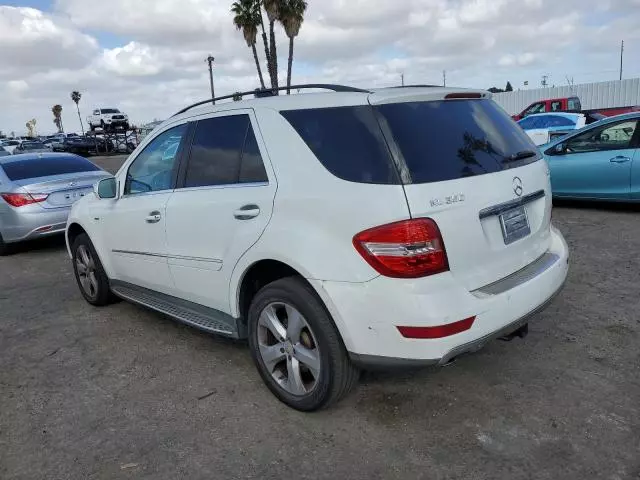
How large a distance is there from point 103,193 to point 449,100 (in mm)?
2871

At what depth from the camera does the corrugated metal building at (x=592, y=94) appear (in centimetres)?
3029

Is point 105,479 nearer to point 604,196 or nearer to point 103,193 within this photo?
point 103,193

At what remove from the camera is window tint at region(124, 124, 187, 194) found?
12.6 ft

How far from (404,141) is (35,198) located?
20.9 ft

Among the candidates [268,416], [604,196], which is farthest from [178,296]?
[604,196]

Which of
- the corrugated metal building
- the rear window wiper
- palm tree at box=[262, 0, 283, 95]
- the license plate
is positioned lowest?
the license plate

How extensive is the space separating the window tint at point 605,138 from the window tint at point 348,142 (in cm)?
632

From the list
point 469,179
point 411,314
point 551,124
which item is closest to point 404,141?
point 469,179

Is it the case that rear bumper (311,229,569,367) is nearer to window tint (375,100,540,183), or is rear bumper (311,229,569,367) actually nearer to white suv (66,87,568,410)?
white suv (66,87,568,410)

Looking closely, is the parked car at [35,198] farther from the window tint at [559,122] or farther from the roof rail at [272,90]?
the window tint at [559,122]

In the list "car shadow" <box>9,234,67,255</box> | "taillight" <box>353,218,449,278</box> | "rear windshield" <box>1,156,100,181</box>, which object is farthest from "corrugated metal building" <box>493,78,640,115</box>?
"taillight" <box>353,218,449,278</box>

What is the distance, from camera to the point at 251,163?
317cm

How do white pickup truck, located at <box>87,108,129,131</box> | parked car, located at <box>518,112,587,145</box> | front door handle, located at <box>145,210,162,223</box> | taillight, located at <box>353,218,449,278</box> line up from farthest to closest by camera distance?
1. white pickup truck, located at <box>87,108,129,131</box>
2. parked car, located at <box>518,112,587,145</box>
3. front door handle, located at <box>145,210,162,223</box>
4. taillight, located at <box>353,218,449,278</box>

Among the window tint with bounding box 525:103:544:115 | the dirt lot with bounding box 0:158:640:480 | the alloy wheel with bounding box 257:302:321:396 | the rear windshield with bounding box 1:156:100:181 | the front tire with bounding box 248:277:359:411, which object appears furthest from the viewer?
the window tint with bounding box 525:103:544:115
